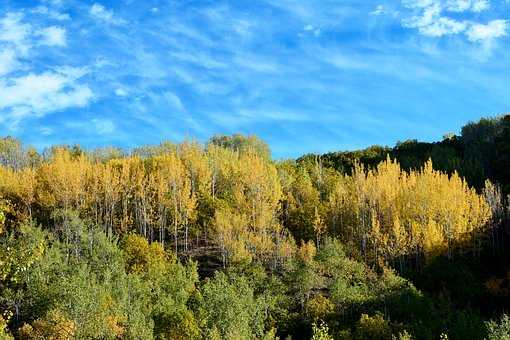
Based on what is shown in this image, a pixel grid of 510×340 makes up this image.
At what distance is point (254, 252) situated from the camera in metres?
73.4

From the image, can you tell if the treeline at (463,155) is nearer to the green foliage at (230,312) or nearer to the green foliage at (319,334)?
the green foliage at (230,312)

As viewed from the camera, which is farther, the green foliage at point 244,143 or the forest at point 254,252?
the green foliage at point 244,143

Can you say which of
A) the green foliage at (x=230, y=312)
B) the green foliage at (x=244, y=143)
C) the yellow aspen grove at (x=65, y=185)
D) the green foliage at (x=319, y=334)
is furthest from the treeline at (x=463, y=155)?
the green foliage at (x=319, y=334)

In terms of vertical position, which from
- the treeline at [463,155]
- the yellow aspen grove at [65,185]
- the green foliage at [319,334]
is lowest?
the green foliage at [319,334]

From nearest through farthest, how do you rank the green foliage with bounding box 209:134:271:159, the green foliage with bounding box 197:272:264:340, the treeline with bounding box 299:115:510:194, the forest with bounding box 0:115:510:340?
the green foliage with bounding box 197:272:264:340 → the forest with bounding box 0:115:510:340 → the treeline with bounding box 299:115:510:194 → the green foliage with bounding box 209:134:271:159

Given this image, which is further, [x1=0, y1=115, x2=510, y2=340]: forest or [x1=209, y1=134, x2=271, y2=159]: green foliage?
[x1=209, y1=134, x2=271, y2=159]: green foliage

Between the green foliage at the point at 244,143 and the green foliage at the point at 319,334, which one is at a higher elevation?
the green foliage at the point at 244,143

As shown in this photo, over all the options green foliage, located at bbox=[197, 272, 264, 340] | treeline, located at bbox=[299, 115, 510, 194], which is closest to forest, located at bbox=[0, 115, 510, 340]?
green foliage, located at bbox=[197, 272, 264, 340]

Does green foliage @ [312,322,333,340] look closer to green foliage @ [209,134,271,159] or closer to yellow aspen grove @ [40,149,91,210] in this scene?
yellow aspen grove @ [40,149,91,210]

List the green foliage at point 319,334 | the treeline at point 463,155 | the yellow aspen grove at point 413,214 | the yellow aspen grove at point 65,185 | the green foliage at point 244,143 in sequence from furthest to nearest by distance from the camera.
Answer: the green foliage at point 244,143, the treeline at point 463,155, the yellow aspen grove at point 65,185, the yellow aspen grove at point 413,214, the green foliage at point 319,334

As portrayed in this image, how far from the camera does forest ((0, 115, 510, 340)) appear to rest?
162ft

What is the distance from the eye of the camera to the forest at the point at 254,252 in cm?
4928

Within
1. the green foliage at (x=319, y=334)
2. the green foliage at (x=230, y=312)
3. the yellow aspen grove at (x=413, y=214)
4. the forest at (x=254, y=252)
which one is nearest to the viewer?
the green foliage at (x=319, y=334)

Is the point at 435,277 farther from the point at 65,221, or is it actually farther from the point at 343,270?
the point at 65,221
